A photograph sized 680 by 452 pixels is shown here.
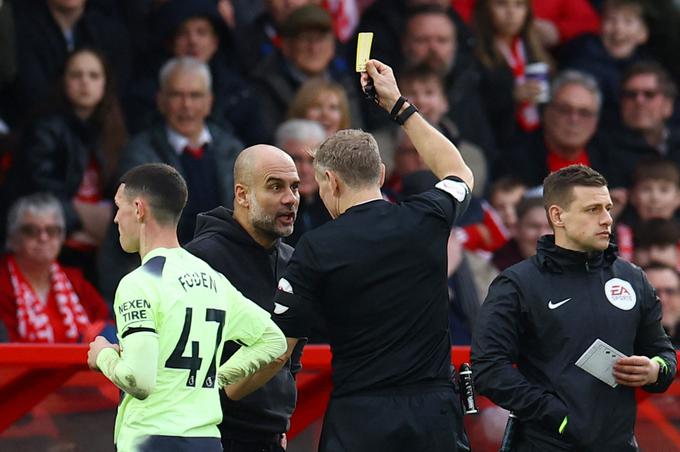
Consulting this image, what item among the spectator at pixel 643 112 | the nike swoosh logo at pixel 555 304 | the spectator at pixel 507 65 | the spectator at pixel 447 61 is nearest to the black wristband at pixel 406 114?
the nike swoosh logo at pixel 555 304

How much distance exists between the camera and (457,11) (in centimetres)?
1279

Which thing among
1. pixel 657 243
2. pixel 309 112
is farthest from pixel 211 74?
pixel 657 243

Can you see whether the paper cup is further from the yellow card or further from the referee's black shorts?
the referee's black shorts

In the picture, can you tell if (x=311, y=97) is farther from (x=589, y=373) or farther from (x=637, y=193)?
(x=589, y=373)

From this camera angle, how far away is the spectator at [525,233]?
10609mm

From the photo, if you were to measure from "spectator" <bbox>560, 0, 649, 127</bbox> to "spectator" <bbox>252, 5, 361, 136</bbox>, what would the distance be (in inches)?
102

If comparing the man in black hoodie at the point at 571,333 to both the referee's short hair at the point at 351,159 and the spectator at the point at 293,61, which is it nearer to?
the referee's short hair at the point at 351,159

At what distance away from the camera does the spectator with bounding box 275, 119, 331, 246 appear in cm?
994

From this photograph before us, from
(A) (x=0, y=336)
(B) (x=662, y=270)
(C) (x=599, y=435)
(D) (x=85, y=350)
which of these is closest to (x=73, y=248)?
(A) (x=0, y=336)

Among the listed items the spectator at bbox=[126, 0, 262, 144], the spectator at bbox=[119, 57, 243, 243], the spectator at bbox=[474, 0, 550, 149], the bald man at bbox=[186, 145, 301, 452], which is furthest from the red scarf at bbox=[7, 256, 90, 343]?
the spectator at bbox=[474, 0, 550, 149]

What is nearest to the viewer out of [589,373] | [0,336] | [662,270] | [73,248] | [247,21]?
[589,373]

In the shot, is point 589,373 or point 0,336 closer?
point 589,373

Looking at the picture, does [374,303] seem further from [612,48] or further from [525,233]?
[612,48]

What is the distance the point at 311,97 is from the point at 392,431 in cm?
496
